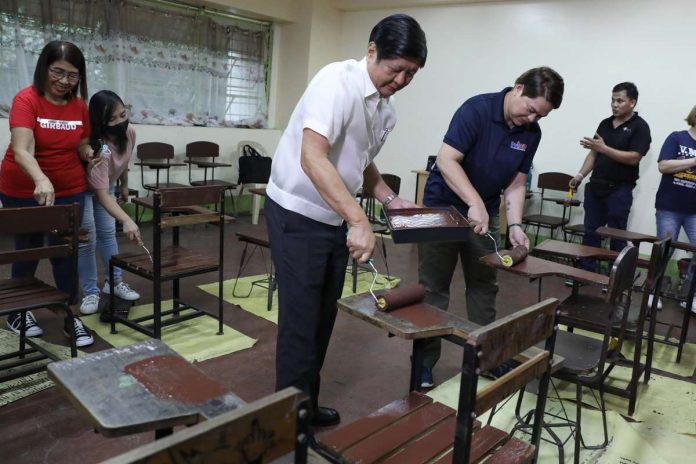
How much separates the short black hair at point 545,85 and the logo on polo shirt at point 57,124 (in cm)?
195

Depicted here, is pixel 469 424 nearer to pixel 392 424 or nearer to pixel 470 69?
pixel 392 424

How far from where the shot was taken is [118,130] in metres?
2.91

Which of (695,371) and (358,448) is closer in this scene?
(358,448)

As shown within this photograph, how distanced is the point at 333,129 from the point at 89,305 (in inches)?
84.9

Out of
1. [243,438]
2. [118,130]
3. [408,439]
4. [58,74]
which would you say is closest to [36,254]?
[58,74]

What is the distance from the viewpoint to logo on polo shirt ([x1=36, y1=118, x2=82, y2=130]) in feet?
7.88

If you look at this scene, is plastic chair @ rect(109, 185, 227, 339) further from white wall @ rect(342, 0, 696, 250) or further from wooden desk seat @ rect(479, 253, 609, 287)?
white wall @ rect(342, 0, 696, 250)

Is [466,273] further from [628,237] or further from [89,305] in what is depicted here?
[89,305]

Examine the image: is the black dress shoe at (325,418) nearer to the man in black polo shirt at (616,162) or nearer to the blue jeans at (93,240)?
the blue jeans at (93,240)

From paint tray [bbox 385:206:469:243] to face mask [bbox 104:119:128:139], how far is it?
1747 mm

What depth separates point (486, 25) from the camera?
565 centimetres

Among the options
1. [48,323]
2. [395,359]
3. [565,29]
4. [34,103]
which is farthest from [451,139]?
[565,29]

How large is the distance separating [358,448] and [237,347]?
5.24ft

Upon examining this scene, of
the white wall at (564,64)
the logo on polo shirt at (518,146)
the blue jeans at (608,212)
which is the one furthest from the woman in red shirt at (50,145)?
the white wall at (564,64)
